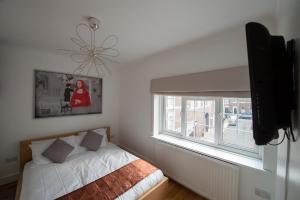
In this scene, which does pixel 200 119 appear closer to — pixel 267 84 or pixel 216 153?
A: pixel 216 153

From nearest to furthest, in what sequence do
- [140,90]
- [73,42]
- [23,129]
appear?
[73,42] → [23,129] → [140,90]

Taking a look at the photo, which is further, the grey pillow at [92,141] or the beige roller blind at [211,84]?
the grey pillow at [92,141]

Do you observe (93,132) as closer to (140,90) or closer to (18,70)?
(140,90)

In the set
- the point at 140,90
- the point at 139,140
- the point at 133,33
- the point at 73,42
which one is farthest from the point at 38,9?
the point at 139,140

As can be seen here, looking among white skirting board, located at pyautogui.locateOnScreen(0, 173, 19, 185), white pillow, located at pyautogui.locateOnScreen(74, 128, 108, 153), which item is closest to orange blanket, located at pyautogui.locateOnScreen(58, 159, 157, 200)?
white pillow, located at pyautogui.locateOnScreen(74, 128, 108, 153)

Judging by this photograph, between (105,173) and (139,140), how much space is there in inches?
48.8

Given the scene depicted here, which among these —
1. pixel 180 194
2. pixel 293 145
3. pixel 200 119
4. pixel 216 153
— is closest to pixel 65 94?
pixel 200 119

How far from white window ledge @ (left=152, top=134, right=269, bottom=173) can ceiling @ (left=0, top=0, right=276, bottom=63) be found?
5.38 ft

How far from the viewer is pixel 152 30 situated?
1771 mm

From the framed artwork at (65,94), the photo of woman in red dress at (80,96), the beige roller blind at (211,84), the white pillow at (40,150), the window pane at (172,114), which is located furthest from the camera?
the photo of woman in red dress at (80,96)

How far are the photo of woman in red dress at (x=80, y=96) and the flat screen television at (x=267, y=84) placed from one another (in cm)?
306

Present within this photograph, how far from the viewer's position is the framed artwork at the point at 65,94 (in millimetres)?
2531

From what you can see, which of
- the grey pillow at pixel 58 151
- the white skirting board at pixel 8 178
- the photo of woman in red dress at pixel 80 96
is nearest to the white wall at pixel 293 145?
the grey pillow at pixel 58 151

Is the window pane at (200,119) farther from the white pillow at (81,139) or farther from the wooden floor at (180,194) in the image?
the white pillow at (81,139)
